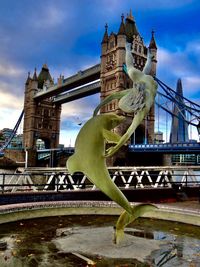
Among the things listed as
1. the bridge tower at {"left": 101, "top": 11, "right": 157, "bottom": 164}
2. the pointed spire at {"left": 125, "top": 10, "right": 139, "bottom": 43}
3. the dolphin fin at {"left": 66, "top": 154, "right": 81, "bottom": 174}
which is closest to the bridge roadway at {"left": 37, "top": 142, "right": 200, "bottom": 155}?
the bridge tower at {"left": 101, "top": 11, "right": 157, "bottom": 164}

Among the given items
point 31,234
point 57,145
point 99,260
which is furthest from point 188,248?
point 57,145

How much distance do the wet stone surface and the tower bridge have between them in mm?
33252

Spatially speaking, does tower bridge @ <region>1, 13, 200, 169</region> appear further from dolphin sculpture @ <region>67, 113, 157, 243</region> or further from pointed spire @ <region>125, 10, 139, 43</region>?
dolphin sculpture @ <region>67, 113, 157, 243</region>

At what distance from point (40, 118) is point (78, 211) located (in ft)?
224

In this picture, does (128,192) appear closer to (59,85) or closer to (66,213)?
(66,213)

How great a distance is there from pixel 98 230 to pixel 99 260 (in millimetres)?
1761

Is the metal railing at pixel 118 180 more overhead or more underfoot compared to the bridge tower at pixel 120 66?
more underfoot

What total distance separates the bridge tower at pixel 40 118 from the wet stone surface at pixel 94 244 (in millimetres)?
65403

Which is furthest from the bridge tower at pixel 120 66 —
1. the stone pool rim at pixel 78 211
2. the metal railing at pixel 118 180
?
the stone pool rim at pixel 78 211

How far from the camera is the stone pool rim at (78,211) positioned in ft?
21.2

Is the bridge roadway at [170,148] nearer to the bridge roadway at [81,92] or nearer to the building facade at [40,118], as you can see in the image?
the bridge roadway at [81,92]

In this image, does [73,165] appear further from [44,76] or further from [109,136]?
[44,76]

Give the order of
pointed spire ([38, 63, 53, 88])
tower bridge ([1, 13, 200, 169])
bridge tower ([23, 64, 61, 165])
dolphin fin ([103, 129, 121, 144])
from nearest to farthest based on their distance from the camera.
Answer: dolphin fin ([103, 129, 121, 144]) < tower bridge ([1, 13, 200, 169]) < bridge tower ([23, 64, 61, 165]) < pointed spire ([38, 63, 53, 88])

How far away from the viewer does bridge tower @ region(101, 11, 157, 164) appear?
51.4 metres
